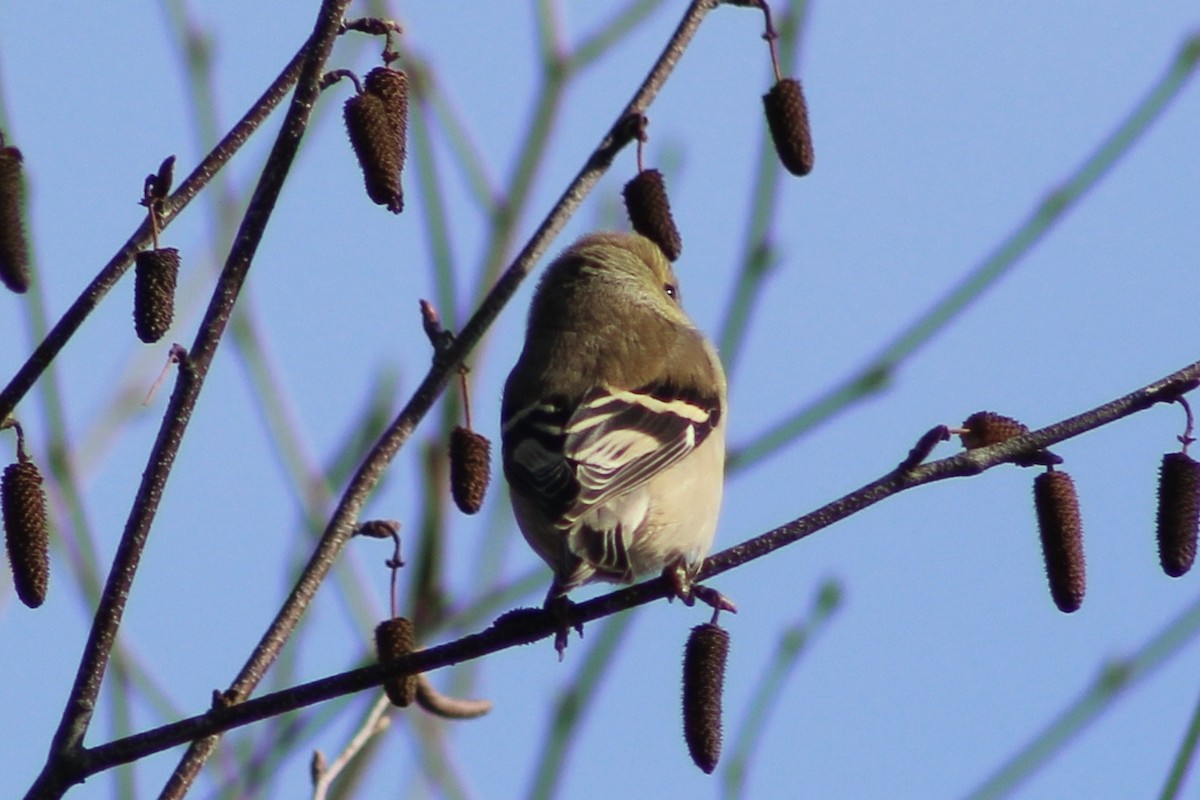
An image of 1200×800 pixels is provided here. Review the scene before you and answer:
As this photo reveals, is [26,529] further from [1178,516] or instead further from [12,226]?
[1178,516]

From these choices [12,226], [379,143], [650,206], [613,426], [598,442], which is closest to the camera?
[12,226]

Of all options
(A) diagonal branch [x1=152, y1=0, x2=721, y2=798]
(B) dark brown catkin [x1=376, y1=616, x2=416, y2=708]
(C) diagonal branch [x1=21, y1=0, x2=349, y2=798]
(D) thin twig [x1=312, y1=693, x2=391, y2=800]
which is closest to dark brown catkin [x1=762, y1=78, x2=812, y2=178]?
(A) diagonal branch [x1=152, y1=0, x2=721, y2=798]

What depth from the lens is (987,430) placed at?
130 inches

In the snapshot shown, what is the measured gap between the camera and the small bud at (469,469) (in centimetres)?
354

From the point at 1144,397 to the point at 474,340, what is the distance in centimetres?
135

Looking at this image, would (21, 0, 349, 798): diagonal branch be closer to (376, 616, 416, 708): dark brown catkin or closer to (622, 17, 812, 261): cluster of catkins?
(376, 616, 416, 708): dark brown catkin

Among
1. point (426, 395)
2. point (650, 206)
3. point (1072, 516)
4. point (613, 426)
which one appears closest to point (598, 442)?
point (613, 426)

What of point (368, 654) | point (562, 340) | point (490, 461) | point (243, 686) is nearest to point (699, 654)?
point (490, 461)

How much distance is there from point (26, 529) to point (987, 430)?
1874 millimetres

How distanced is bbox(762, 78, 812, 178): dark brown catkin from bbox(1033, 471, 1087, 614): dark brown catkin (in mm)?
886

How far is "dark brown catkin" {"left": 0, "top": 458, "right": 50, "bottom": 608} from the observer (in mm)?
2920

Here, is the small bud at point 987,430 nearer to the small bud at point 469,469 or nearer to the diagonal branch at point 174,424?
the small bud at point 469,469

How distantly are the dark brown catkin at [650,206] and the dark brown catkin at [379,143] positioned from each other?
2.59 feet

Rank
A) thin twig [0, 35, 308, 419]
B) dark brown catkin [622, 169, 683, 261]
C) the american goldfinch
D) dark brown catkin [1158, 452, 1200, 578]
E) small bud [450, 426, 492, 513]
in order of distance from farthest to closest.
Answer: the american goldfinch < dark brown catkin [622, 169, 683, 261] < small bud [450, 426, 492, 513] < dark brown catkin [1158, 452, 1200, 578] < thin twig [0, 35, 308, 419]
